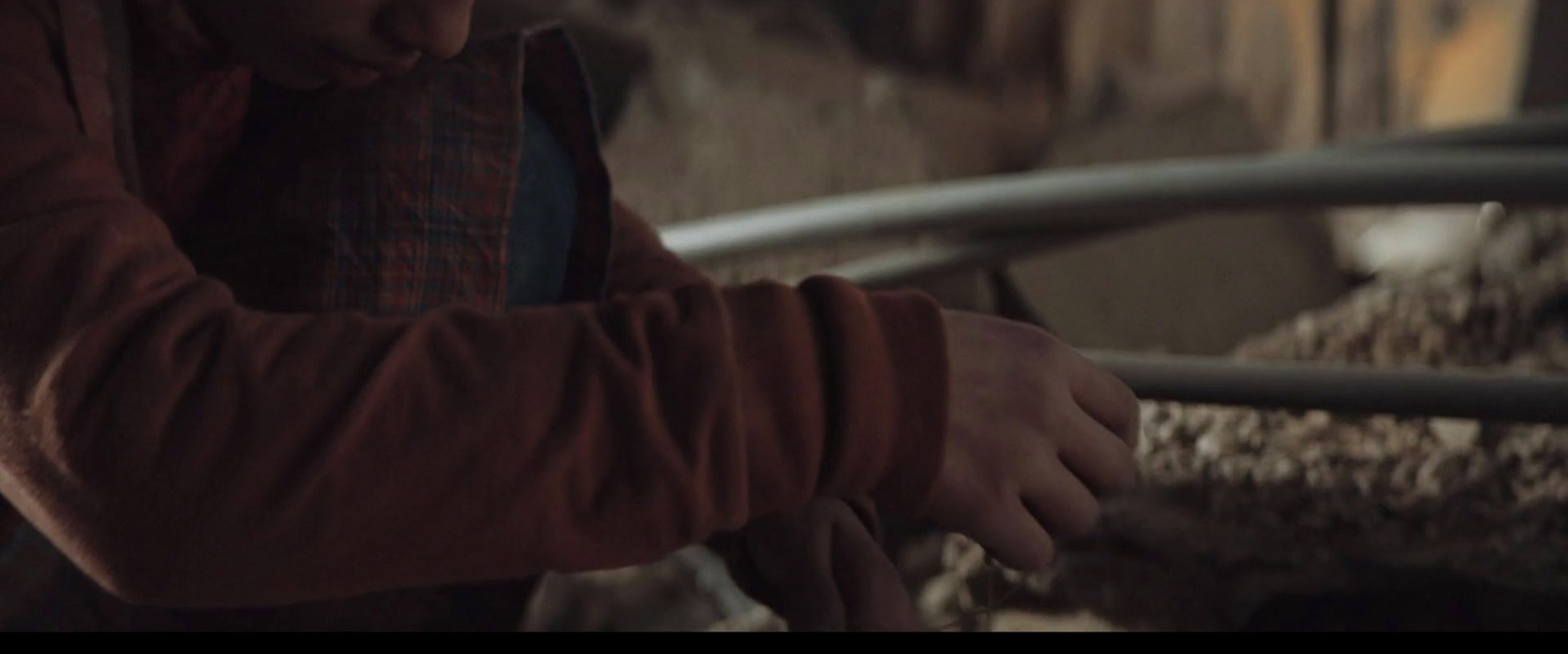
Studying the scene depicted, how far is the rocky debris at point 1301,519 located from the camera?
705 millimetres

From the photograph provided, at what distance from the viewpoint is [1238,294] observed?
165cm

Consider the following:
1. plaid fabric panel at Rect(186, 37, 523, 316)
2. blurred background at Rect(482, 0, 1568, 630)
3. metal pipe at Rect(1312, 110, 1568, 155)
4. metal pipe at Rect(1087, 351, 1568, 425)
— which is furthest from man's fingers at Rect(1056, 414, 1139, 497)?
metal pipe at Rect(1312, 110, 1568, 155)

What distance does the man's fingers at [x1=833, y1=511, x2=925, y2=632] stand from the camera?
19.8 inches

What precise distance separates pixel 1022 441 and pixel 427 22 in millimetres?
261

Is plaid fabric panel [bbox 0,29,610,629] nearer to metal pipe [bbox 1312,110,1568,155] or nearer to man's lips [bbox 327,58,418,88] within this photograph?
man's lips [bbox 327,58,418,88]

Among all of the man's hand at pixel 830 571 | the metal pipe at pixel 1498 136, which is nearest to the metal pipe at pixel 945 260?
the metal pipe at pixel 1498 136

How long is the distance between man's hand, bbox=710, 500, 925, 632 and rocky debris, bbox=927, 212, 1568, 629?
15 cm

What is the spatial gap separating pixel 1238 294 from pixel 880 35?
2.34ft

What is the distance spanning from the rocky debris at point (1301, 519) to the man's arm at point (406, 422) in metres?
0.27

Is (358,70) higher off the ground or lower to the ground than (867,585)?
higher

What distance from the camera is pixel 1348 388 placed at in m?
0.66

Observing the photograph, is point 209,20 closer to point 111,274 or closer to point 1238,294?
point 111,274

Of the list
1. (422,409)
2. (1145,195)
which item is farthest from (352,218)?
(1145,195)

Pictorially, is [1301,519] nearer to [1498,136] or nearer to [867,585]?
[867,585]
